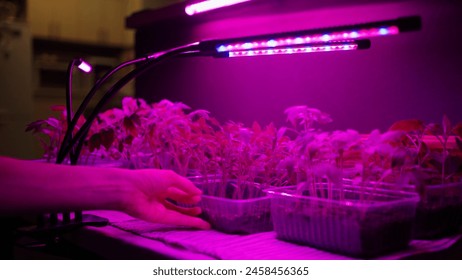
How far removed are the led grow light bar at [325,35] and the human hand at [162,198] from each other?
324mm

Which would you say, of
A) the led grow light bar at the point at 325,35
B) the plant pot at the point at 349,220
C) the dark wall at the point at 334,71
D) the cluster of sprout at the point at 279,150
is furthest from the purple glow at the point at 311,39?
the dark wall at the point at 334,71

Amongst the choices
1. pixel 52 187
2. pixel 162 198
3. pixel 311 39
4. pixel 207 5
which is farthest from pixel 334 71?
pixel 52 187

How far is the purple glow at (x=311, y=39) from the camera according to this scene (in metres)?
0.84

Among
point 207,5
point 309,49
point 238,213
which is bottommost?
point 238,213

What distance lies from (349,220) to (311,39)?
365mm

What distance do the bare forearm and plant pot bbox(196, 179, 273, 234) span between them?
22 centimetres

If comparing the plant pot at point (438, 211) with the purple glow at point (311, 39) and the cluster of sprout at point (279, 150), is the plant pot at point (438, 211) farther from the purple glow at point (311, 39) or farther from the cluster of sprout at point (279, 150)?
the purple glow at point (311, 39)

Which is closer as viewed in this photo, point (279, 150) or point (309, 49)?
point (309, 49)

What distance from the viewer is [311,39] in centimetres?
96

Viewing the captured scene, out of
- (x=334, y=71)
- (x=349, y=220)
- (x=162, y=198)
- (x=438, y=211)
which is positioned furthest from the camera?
(x=334, y=71)

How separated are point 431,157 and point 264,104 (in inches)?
34.8

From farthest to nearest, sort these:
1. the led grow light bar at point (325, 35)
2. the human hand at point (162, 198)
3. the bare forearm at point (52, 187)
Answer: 1. the human hand at point (162, 198)
2. the bare forearm at point (52, 187)
3. the led grow light bar at point (325, 35)

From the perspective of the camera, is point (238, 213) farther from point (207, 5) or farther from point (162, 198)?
point (207, 5)

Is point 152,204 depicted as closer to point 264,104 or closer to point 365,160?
point 365,160
